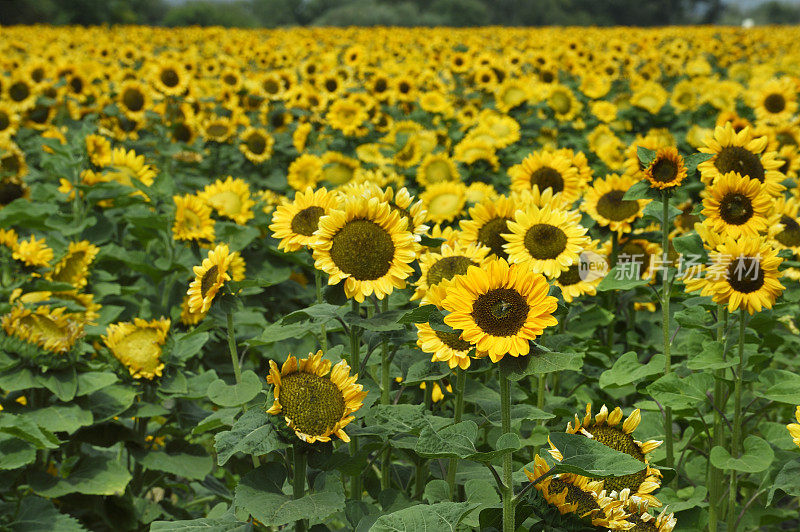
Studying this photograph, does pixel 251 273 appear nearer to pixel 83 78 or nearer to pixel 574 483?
pixel 574 483

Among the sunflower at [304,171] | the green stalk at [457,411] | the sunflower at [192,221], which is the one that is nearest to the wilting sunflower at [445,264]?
the green stalk at [457,411]

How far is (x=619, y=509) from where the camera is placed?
1596mm

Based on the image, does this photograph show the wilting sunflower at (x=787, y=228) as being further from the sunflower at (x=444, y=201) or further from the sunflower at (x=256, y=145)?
the sunflower at (x=256, y=145)

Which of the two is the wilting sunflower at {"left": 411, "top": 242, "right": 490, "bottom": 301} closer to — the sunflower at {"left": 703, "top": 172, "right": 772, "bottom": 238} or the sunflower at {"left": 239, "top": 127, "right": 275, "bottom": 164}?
the sunflower at {"left": 703, "top": 172, "right": 772, "bottom": 238}

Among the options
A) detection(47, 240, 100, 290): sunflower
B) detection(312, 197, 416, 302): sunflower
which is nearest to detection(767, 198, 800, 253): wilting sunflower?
detection(312, 197, 416, 302): sunflower

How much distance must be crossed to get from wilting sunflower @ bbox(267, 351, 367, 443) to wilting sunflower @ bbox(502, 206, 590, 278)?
0.73 metres

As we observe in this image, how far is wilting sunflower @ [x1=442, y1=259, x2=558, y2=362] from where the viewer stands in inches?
60.4

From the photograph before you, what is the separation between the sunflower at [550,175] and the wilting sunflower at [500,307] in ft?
5.12

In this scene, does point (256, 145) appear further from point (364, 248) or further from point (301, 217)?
point (364, 248)

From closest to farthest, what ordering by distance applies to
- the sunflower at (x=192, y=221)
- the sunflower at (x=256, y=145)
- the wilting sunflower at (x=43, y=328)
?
1. the wilting sunflower at (x=43, y=328)
2. the sunflower at (x=192, y=221)
3. the sunflower at (x=256, y=145)

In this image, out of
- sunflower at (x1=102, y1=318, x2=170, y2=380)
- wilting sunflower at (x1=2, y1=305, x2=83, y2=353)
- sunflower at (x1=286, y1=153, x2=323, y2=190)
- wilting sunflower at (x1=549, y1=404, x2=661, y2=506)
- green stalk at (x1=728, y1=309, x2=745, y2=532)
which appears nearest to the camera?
wilting sunflower at (x1=549, y1=404, x2=661, y2=506)

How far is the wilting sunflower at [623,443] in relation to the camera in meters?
1.75

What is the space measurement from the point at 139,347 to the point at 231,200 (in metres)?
1.18

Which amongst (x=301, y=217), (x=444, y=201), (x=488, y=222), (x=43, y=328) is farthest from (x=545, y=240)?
(x=43, y=328)
